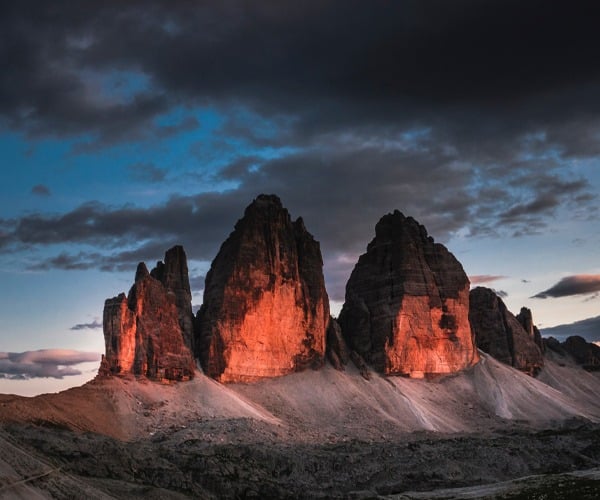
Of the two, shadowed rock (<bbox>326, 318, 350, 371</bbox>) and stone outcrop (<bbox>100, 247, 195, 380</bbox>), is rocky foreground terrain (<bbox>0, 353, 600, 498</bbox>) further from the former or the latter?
shadowed rock (<bbox>326, 318, 350, 371</bbox>)

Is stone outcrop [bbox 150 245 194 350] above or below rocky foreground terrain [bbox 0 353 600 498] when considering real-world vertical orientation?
above

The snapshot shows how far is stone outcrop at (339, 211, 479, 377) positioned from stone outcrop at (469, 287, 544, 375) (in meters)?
21.1

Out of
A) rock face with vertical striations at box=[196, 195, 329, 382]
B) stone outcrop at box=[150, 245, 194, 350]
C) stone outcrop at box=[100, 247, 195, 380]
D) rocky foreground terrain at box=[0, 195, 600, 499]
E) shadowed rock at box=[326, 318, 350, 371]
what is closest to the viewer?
rocky foreground terrain at box=[0, 195, 600, 499]

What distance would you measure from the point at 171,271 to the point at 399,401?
45125 mm

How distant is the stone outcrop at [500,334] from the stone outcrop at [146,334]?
85.5m

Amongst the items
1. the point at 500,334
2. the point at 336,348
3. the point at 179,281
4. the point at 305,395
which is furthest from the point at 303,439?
the point at 500,334

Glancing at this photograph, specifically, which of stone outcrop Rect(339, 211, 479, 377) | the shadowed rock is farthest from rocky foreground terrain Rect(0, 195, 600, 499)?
the shadowed rock

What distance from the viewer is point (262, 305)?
135 metres

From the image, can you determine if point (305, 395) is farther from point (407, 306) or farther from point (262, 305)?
point (407, 306)

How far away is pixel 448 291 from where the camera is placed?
16262 centimetres

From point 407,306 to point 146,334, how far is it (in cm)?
5859

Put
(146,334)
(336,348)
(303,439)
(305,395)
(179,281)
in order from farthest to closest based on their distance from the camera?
(336,348)
(179,281)
(305,395)
(146,334)
(303,439)

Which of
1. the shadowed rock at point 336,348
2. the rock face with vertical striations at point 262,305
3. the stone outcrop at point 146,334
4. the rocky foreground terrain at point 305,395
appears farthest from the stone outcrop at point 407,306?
the stone outcrop at point 146,334

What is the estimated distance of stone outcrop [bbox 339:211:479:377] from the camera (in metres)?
152
